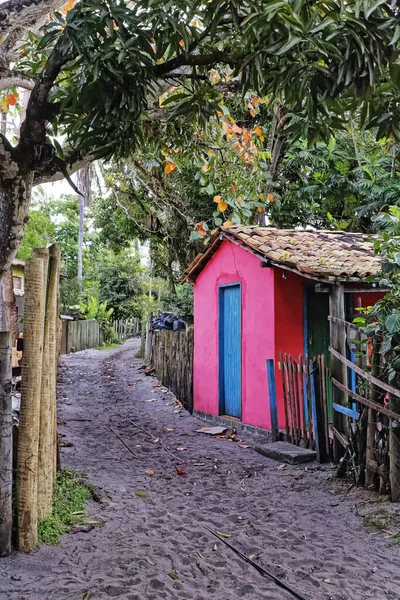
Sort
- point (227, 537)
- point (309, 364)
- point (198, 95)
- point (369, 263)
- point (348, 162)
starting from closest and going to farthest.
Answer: point (198, 95), point (227, 537), point (309, 364), point (369, 263), point (348, 162)

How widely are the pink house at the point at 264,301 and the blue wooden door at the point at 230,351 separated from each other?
0.02m

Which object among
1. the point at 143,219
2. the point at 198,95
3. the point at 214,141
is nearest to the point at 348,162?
the point at 143,219

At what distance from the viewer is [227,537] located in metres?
4.46

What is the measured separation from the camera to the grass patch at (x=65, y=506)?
4000mm

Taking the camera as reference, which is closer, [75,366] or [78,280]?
[75,366]

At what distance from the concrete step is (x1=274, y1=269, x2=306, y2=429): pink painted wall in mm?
704

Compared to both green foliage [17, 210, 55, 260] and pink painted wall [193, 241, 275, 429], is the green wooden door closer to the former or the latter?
pink painted wall [193, 241, 275, 429]

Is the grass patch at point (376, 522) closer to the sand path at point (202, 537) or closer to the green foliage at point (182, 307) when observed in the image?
the sand path at point (202, 537)

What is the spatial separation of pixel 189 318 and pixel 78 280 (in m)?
12.9

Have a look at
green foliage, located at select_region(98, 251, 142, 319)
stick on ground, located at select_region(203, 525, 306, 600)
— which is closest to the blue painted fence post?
stick on ground, located at select_region(203, 525, 306, 600)

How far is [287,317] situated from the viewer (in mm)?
8305

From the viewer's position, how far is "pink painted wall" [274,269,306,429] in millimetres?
8219

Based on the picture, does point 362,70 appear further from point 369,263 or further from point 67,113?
point 369,263

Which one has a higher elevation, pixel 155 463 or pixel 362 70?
pixel 362 70
